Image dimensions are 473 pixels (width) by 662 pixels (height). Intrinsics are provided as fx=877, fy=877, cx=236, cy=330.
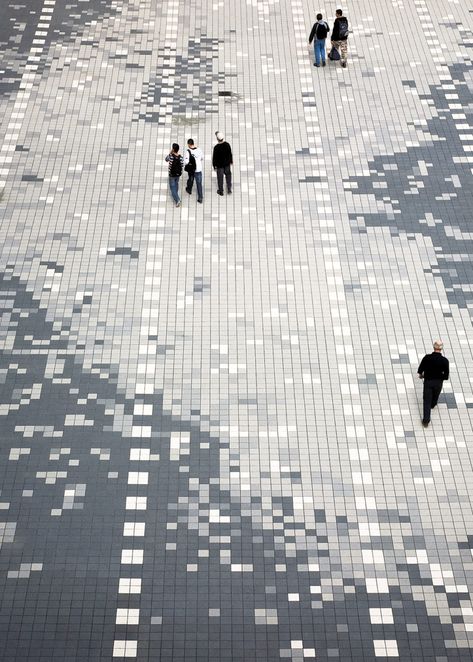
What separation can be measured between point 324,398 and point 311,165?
17.6ft

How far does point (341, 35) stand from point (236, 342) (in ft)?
27.0

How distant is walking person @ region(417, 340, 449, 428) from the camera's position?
1116 cm

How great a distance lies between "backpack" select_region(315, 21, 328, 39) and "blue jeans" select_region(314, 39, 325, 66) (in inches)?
3.7

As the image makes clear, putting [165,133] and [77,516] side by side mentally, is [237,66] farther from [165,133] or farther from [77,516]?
[77,516]

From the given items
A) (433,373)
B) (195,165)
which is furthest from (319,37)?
(433,373)

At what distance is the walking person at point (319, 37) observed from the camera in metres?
17.5

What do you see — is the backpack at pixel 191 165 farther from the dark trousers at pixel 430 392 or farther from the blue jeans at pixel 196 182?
the dark trousers at pixel 430 392

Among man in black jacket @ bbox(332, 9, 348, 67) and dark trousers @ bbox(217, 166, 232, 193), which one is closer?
dark trousers @ bbox(217, 166, 232, 193)

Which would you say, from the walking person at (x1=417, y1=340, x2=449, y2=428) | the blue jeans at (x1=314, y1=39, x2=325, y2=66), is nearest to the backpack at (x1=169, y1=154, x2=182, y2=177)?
the blue jeans at (x1=314, y1=39, x2=325, y2=66)

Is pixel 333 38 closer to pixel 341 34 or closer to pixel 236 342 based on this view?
pixel 341 34

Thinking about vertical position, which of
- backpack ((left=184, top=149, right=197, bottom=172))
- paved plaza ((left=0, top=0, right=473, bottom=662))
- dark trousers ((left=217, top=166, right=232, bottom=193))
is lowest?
paved plaza ((left=0, top=0, right=473, bottom=662))

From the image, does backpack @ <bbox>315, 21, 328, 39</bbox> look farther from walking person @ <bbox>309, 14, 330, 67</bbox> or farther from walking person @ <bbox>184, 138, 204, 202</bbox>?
walking person @ <bbox>184, 138, 204, 202</bbox>

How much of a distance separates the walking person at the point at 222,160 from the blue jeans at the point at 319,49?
4354mm

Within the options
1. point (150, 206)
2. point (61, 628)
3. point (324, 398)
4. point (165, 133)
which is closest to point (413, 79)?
point (165, 133)
